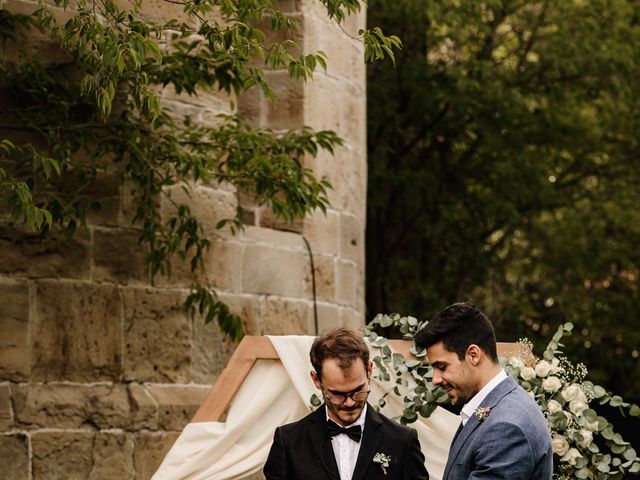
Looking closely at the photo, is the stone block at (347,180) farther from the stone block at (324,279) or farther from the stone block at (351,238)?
the stone block at (324,279)

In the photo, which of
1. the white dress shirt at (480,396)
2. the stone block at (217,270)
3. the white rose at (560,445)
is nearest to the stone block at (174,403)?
the stone block at (217,270)

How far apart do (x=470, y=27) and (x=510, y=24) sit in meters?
1.26

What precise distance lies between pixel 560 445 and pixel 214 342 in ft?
12.2

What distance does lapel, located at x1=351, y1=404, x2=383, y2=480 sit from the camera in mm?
4859

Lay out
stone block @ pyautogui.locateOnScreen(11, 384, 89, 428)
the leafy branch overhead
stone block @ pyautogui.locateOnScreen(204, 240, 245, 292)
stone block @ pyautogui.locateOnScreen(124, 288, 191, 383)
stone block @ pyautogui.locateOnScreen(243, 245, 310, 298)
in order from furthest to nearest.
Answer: stone block @ pyautogui.locateOnScreen(243, 245, 310, 298), stone block @ pyautogui.locateOnScreen(204, 240, 245, 292), stone block @ pyautogui.locateOnScreen(124, 288, 191, 383), stone block @ pyautogui.locateOnScreen(11, 384, 89, 428), the leafy branch overhead

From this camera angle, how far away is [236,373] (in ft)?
19.2

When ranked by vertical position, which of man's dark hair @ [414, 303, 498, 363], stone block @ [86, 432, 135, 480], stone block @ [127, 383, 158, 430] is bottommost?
stone block @ [86, 432, 135, 480]

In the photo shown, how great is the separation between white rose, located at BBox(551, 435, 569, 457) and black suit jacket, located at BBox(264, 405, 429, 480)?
2.38 ft

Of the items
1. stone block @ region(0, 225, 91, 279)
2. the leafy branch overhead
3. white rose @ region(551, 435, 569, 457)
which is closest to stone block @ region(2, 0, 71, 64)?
the leafy branch overhead

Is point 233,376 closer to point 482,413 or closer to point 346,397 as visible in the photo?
point 346,397

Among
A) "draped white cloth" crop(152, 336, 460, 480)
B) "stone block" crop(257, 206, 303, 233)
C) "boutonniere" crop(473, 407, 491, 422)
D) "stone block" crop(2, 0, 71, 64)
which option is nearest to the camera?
"boutonniere" crop(473, 407, 491, 422)

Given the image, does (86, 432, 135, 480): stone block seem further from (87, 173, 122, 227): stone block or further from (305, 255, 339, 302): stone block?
(305, 255, 339, 302): stone block

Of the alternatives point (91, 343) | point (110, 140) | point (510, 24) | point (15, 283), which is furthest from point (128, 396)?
point (510, 24)

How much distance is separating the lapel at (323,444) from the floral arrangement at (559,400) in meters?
0.88
